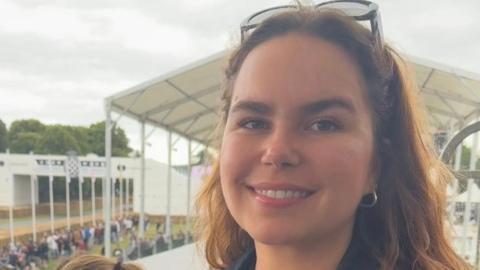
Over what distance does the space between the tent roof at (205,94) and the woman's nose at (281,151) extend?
5.29m

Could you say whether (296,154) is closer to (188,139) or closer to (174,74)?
(174,74)

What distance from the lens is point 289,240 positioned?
81cm

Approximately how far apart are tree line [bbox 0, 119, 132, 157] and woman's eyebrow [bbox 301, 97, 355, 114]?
30.6 m

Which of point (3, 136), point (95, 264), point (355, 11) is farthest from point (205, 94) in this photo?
point (3, 136)

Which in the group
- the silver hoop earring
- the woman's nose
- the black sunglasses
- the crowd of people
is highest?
the black sunglasses

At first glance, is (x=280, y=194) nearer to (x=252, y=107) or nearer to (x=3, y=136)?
(x=252, y=107)

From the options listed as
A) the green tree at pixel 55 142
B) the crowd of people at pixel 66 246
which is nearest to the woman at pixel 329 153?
the crowd of people at pixel 66 246

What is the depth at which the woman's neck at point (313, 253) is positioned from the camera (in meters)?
0.86

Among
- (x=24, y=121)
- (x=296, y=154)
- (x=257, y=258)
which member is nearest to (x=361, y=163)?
(x=296, y=154)

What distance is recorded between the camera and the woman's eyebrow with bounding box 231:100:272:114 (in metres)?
0.84

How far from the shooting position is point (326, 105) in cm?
82

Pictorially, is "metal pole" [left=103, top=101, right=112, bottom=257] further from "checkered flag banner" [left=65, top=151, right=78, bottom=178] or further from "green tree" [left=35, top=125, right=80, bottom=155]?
"green tree" [left=35, top=125, right=80, bottom=155]

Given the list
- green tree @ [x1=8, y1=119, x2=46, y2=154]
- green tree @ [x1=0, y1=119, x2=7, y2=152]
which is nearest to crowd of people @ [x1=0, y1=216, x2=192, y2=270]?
green tree @ [x1=8, y1=119, x2=46, y2=154]

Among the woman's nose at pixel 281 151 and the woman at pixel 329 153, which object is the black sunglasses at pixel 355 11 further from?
the woman's nose at pixel 281 151
